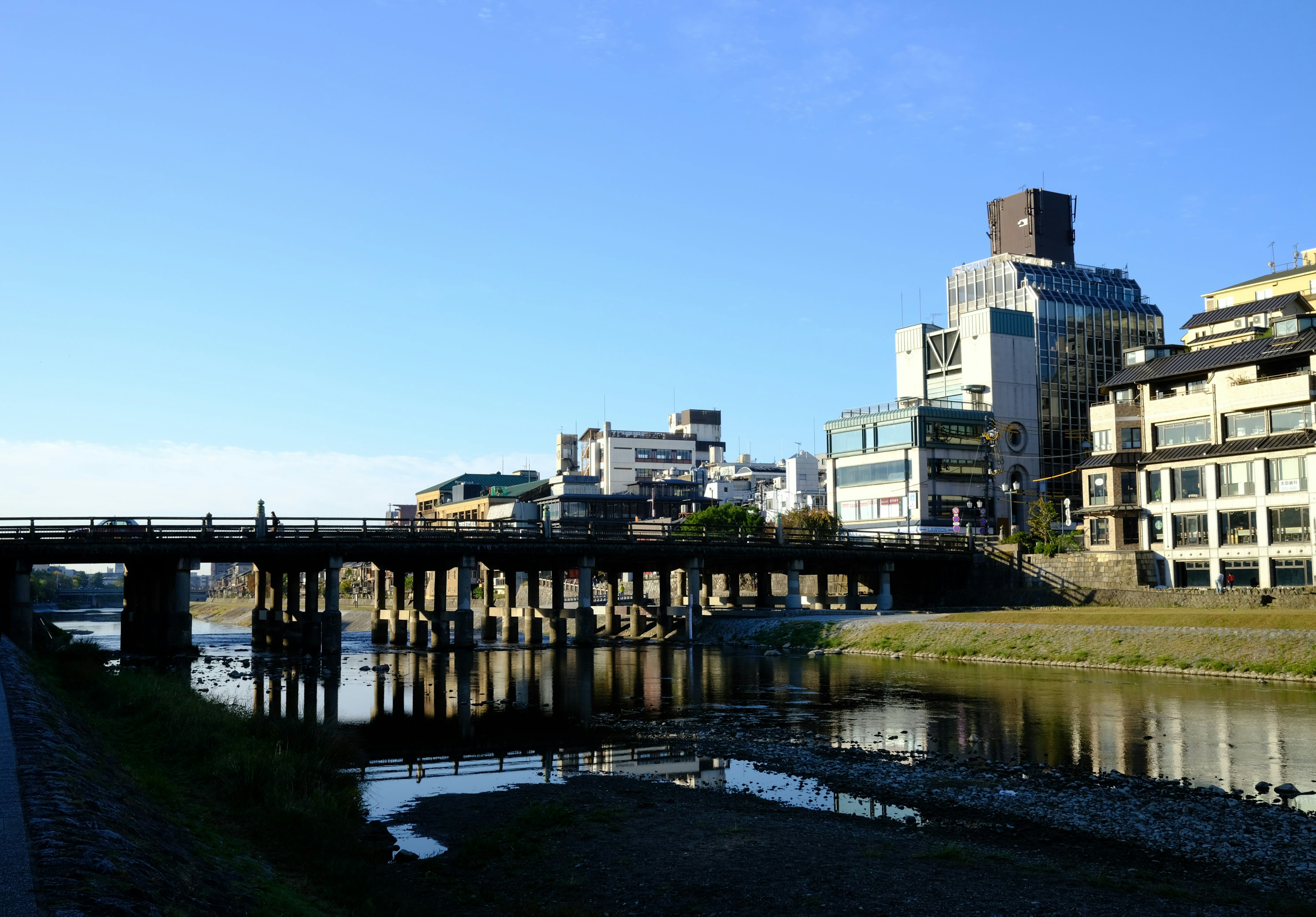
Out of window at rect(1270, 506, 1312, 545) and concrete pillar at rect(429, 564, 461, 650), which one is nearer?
concrete pillar at rect(429, 564, 461, 650)

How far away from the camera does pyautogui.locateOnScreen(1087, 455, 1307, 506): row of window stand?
234 feet

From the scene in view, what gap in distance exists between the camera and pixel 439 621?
68312mm

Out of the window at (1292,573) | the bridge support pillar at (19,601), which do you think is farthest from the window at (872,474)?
the bridge support pillar at (19,601)

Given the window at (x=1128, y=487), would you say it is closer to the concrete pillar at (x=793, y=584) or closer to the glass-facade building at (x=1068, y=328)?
the concrete pillar at (x=793, y=584)

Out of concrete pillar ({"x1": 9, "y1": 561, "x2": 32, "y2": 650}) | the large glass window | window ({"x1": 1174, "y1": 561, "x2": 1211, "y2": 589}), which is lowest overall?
window ({"x1": 1174, "y1": 561, "x2": 1211, "y2": 589})

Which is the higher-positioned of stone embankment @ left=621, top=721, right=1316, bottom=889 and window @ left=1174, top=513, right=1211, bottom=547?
window @ left=1174, top=513, right=1211, bottom=547

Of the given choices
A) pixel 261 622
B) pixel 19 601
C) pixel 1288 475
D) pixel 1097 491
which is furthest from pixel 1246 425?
pixel 19 601

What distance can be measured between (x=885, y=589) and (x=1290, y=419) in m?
31.4

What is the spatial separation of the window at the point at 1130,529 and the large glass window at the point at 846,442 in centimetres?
4797

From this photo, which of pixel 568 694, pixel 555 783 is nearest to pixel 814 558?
pixel 568 694

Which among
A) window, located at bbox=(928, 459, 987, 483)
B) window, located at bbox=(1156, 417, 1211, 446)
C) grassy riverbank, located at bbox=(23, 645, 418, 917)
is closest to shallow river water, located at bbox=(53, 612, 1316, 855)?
grassy riverbank, located at bbox=(23, 645, 418, 917)

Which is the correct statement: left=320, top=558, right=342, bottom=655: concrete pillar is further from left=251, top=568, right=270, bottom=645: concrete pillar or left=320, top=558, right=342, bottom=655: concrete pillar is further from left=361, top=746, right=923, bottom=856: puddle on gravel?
left=361, top=746, right=923, bottom=856: puddle on gravel

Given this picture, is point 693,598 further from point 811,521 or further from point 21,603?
point 811,521

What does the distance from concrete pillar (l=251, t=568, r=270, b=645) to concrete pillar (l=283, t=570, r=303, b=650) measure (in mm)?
1827
